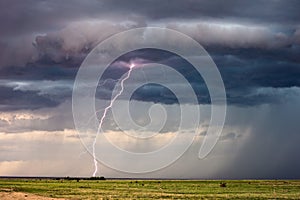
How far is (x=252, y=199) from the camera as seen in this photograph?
66438 millimetres

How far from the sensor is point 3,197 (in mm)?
62719

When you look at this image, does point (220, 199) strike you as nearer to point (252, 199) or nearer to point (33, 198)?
point (252, 199)

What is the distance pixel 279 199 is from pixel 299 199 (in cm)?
255

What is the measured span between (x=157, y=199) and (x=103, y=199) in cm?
683

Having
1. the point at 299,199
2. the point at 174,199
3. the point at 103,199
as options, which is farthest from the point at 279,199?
the point at 103,199

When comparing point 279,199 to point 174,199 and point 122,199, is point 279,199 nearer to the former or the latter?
point 174,199

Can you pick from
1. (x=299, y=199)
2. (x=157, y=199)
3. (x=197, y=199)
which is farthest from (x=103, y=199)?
(x=299, y=199)

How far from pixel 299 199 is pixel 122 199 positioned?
23001 millimetres

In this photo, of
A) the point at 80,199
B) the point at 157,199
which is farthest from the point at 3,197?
the point at 157,199

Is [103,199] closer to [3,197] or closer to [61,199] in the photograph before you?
[61,199]

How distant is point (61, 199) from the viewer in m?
62.9

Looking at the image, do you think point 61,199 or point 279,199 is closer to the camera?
point 61,199

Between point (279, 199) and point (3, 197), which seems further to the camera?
point (279, 199)

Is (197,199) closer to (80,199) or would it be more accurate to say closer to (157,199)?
(157,199)
